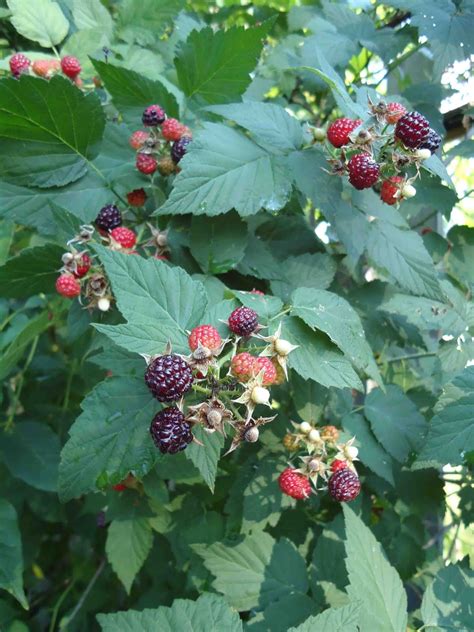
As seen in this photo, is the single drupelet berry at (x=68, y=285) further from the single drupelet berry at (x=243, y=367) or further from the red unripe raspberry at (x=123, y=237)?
the single drupelet berry at (x=243, y=367)

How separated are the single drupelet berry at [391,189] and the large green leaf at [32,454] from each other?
1026 millimetres

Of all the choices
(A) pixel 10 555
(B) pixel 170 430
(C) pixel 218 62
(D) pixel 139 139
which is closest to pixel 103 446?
(B) pixel 170 430

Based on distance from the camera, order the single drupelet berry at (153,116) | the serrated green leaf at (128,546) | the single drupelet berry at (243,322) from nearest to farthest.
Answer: the single drupelet berry at (243,322) → the single drupelet berry at (153,116) → the serrated green leaf at (128,546)

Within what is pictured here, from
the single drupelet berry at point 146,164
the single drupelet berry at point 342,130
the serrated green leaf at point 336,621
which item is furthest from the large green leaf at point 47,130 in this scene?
the serrated green leaf at point 336,621

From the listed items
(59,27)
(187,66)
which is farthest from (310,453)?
(59,27)

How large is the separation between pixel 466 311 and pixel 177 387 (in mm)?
843

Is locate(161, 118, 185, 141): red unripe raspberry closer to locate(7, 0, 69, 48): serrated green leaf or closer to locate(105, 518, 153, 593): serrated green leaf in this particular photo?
locate(7, 0, 69, 48): serrated green leaf

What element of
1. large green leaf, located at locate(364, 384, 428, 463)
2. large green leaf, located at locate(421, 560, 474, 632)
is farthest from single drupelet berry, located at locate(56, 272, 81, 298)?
large green leaf, located at locate(421, 560, 474, 632)

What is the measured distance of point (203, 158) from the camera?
106 cm

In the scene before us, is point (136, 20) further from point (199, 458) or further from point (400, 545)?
point (400, 545)

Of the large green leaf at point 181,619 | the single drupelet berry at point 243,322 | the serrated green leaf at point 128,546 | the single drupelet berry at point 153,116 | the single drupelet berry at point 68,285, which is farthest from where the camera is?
Answer: the serrated green leaf at point 128,546

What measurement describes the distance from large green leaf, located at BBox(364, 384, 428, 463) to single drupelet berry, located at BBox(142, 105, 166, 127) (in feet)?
2.54

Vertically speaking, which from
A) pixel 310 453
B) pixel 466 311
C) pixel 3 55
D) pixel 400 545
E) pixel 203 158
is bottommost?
pixel 400 545

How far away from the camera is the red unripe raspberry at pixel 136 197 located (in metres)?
1.17
